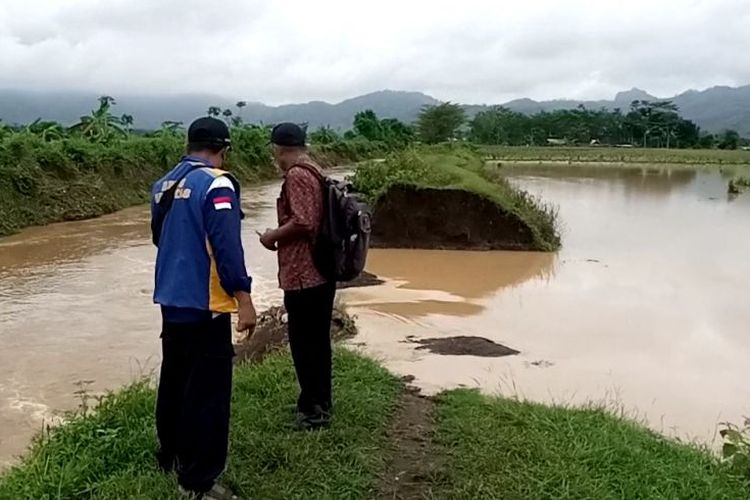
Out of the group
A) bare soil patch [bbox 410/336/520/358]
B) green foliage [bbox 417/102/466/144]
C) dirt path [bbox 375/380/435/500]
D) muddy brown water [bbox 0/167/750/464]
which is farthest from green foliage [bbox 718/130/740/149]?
dirt path [bbox 375/380/435/500]

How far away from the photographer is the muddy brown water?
6.16m

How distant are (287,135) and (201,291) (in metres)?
1.14

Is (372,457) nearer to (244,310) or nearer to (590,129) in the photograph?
(244,310)

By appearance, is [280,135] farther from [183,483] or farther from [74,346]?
[74,346]

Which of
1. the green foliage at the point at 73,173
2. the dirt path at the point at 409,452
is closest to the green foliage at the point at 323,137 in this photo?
the green foliage at the point at 73,173

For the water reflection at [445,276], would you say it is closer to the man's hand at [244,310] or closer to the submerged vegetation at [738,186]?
the man's hand at [244,310]

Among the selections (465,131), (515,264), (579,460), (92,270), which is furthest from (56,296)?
(465,131)

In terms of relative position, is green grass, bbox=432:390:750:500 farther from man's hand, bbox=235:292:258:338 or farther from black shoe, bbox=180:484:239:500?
man's hand, bbox=235:292:258:338

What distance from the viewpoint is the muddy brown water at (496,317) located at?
6160 millimetres

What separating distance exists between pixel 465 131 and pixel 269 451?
66612 mm

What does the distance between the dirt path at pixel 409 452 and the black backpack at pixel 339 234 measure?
931 mm

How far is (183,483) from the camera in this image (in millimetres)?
3361

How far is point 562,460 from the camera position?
3898 mm

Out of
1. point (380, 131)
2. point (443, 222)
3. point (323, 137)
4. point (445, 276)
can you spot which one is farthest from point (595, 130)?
point (445, 276)
